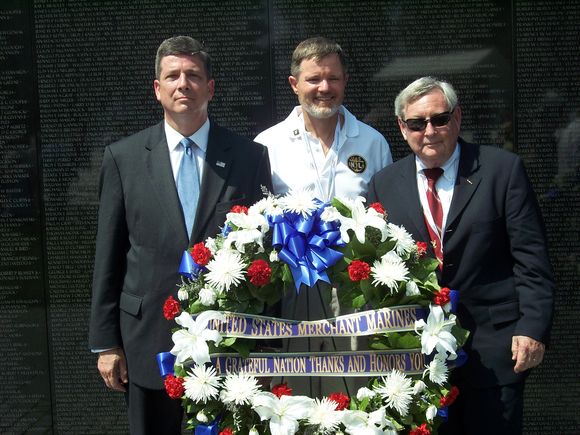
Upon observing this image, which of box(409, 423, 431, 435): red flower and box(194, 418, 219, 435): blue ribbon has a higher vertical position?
box(194, 418, 219, 435): blue ribbon

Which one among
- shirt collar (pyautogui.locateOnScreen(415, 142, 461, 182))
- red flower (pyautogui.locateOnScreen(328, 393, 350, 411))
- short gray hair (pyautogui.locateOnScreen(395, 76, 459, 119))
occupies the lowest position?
red flower (pyautogui.locateOnScreen(328, 393, 350, 411))

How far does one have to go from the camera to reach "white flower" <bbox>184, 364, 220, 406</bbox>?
11.0 ft

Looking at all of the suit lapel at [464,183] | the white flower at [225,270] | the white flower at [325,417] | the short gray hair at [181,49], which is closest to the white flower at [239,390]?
the white flower at [325,417]

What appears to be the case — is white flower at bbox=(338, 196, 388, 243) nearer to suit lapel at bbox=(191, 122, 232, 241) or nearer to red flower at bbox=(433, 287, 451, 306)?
red flower at bbox=(433, 287, 451, 306)

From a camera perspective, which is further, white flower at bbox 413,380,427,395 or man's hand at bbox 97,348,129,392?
man's hand at bbox 97,348,129,392

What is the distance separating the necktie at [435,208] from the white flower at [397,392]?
808mm

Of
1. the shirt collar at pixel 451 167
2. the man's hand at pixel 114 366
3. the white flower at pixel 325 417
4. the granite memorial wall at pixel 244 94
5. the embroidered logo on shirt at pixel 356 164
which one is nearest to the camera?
the white flower at pixel 325 417

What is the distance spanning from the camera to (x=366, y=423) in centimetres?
328

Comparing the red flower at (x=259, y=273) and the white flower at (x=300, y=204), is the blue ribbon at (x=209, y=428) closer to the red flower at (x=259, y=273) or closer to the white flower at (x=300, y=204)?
the red flower at (x=259, y=273)

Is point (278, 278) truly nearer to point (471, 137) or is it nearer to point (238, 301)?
point (238, 301)

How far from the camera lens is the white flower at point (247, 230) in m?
3.44

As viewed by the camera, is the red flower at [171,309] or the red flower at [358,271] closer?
the red flower at [358,271]

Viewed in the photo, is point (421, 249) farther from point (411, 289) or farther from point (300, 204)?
point (300, 204)

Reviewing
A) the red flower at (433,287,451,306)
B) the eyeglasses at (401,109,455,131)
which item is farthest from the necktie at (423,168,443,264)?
the red flower at (433,287,451,306)
